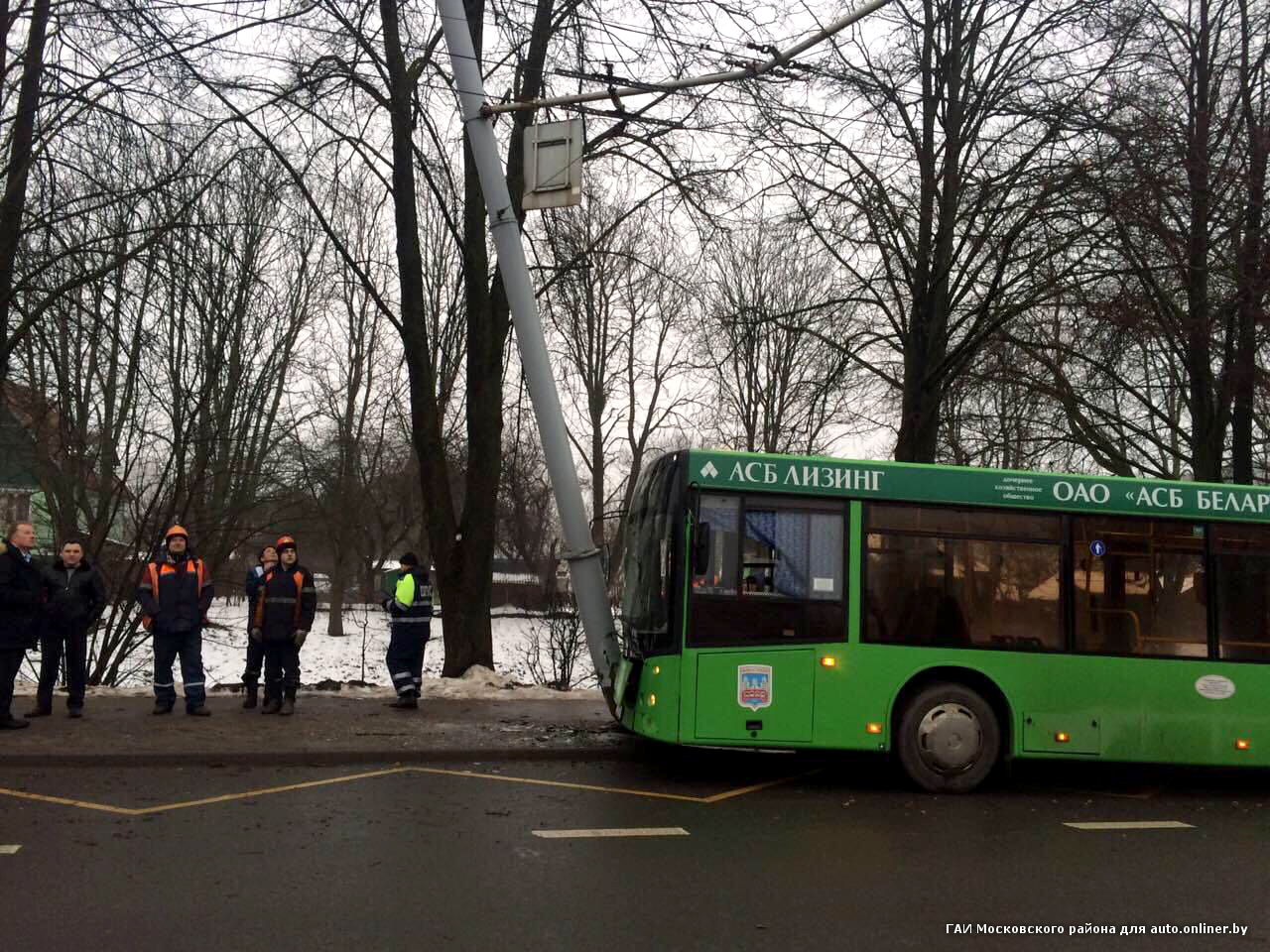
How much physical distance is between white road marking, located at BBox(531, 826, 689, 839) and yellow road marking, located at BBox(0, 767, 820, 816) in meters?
1.10

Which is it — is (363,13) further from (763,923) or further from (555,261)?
(763,923)

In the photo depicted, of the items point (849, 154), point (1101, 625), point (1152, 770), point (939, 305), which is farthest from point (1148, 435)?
point (1101, 625)

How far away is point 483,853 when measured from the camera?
7.06m

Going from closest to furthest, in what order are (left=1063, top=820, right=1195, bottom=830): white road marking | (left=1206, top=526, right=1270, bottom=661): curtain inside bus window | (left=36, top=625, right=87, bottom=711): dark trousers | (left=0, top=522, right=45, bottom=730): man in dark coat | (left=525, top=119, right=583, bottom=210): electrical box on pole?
(left=1063, top=820, right=1195, bottom=830): white road marking
(left=1206, top=526, right=1270, bottom=661): curtain inside bus window
(left=0, top=522, right=45, bottom=730): man in dark coat
(left=36, top=625, right=87, bottom=711): dark trousers
(left=525, top=119, right=583, bottom=210): electrical box on pole

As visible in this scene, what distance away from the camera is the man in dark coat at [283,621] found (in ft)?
38.6

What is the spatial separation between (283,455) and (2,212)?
40.5ft

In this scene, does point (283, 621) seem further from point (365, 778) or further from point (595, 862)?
point (595, 862)

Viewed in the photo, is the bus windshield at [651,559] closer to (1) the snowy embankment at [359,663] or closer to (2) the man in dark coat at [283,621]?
(2) the man in dark coat at [283,621]

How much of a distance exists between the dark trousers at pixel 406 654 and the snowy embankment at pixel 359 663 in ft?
4.91

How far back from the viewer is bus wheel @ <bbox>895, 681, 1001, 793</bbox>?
952 cm

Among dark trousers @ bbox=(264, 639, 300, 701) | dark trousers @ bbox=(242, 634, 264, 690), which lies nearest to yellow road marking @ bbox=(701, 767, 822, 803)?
dark trousers @ bbox=(264, 639, 300, 701)

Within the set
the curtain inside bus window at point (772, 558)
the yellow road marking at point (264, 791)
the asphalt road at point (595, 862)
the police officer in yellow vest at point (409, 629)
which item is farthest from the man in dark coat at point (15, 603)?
the curtain inside bus window at point (772, 558)

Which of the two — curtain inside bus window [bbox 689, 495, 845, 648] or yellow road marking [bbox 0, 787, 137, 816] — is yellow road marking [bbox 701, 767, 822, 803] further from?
yellow road marking [bbox 0, 787, 137, 816]

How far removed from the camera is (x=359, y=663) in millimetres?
27859
